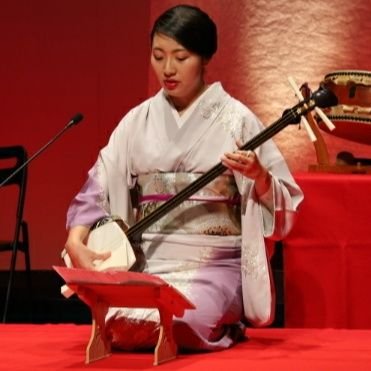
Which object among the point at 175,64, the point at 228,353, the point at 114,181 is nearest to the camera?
the point at 228,353

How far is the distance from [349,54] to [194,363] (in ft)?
6.86

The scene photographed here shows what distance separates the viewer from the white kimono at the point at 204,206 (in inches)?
104

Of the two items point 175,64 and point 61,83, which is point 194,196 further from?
point 61,83

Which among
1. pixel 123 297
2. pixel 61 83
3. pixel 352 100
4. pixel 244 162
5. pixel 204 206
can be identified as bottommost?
pixel 123 297

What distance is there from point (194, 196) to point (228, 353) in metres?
0.47

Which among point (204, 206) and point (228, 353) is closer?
point (228, 353)

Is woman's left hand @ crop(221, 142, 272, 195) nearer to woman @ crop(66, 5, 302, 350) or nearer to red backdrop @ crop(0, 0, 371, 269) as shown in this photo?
woman @ crop(66, 5, 302, 350)

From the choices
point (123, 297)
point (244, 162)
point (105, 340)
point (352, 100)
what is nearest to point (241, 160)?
point (244, 162)

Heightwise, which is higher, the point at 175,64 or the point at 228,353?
the point at 175,64

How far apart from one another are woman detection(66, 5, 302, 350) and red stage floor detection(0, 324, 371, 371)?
9 cm

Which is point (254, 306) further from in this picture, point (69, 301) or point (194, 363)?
point (69, 301)

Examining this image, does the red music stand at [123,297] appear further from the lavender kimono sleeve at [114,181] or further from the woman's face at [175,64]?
the woman's face at [175,64]

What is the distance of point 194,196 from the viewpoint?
271 cm

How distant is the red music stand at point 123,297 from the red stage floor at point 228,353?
0.04 m
